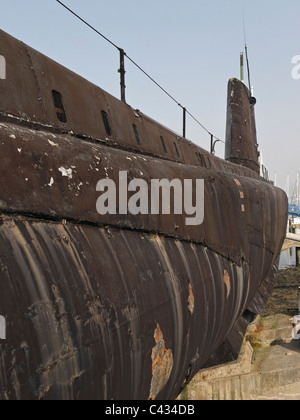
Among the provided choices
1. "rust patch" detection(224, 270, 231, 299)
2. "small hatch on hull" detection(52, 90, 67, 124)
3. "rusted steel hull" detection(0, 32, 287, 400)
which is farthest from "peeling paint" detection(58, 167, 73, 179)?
"rust patch" detection(224, 270, 231, 299)

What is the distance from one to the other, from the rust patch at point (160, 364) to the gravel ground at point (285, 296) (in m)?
12.9

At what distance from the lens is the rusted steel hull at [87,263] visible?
2658 millimetres

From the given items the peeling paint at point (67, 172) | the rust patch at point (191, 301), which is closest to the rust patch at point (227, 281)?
the rust patch at point (191, 301)

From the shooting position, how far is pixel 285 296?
66.9 feet

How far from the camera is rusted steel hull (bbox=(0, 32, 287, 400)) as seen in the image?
266cm

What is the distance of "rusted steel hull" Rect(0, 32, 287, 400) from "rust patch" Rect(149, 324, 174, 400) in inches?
0.6

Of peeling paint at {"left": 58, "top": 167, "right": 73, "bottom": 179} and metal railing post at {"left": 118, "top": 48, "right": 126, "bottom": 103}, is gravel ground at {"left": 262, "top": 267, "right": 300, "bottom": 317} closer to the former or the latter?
metal railing post at {"left": 118, "top": 48, "right": 126, "bottom": 103}

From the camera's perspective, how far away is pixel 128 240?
391cm

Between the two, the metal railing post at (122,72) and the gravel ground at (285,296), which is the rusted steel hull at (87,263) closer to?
the metal railing post at (122,72)

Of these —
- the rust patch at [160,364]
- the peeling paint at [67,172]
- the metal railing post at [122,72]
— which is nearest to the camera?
the peeling paint at [67,172]

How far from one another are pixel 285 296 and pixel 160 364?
17.8 metres

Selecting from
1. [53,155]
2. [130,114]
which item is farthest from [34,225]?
[130,114]

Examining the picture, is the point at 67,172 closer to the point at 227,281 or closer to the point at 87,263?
the point at 87,263
